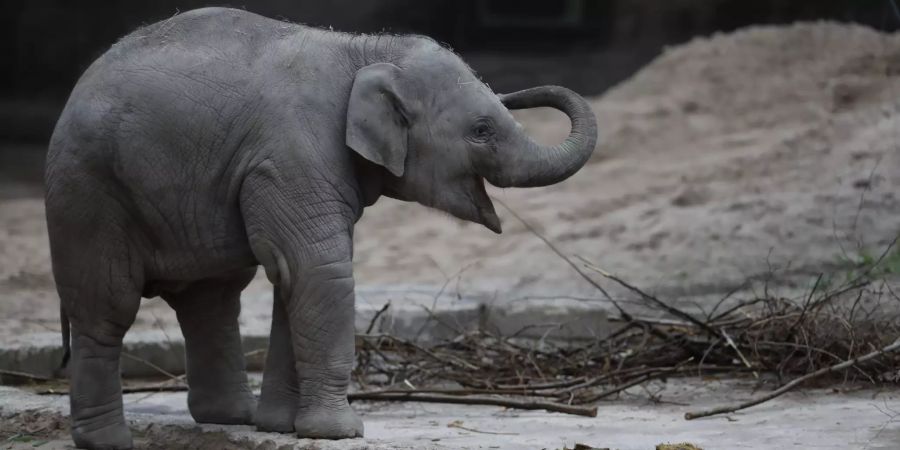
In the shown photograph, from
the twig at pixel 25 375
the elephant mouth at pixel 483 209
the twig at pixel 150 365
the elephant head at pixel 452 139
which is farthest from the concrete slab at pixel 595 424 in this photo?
the elephant head at pixel 452 139

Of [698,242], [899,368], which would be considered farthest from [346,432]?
[698,242]

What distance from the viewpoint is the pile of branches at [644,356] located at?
6797 mm

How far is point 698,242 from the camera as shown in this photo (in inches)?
400

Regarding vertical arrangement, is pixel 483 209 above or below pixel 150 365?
above

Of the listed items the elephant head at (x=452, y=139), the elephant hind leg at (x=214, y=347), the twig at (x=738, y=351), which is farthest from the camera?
the twig at (x=738, y=351)

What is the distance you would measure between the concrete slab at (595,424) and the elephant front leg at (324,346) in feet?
0.31

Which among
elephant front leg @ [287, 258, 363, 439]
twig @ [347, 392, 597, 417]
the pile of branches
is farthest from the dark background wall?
elephant front leg @ [287, 258, 363, 439]

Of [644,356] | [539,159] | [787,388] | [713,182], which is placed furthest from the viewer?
[713,182]

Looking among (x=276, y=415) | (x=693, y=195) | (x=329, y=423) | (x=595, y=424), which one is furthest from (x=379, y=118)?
(x=693, y=195)

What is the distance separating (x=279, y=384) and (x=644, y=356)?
230cm

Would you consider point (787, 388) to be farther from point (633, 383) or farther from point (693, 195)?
A: point (693, 195)

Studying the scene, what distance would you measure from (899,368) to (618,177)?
6.02 m

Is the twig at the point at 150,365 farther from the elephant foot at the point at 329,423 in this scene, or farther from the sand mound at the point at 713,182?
the sand mound at the point at 713,182

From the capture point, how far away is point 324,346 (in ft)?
17.7
